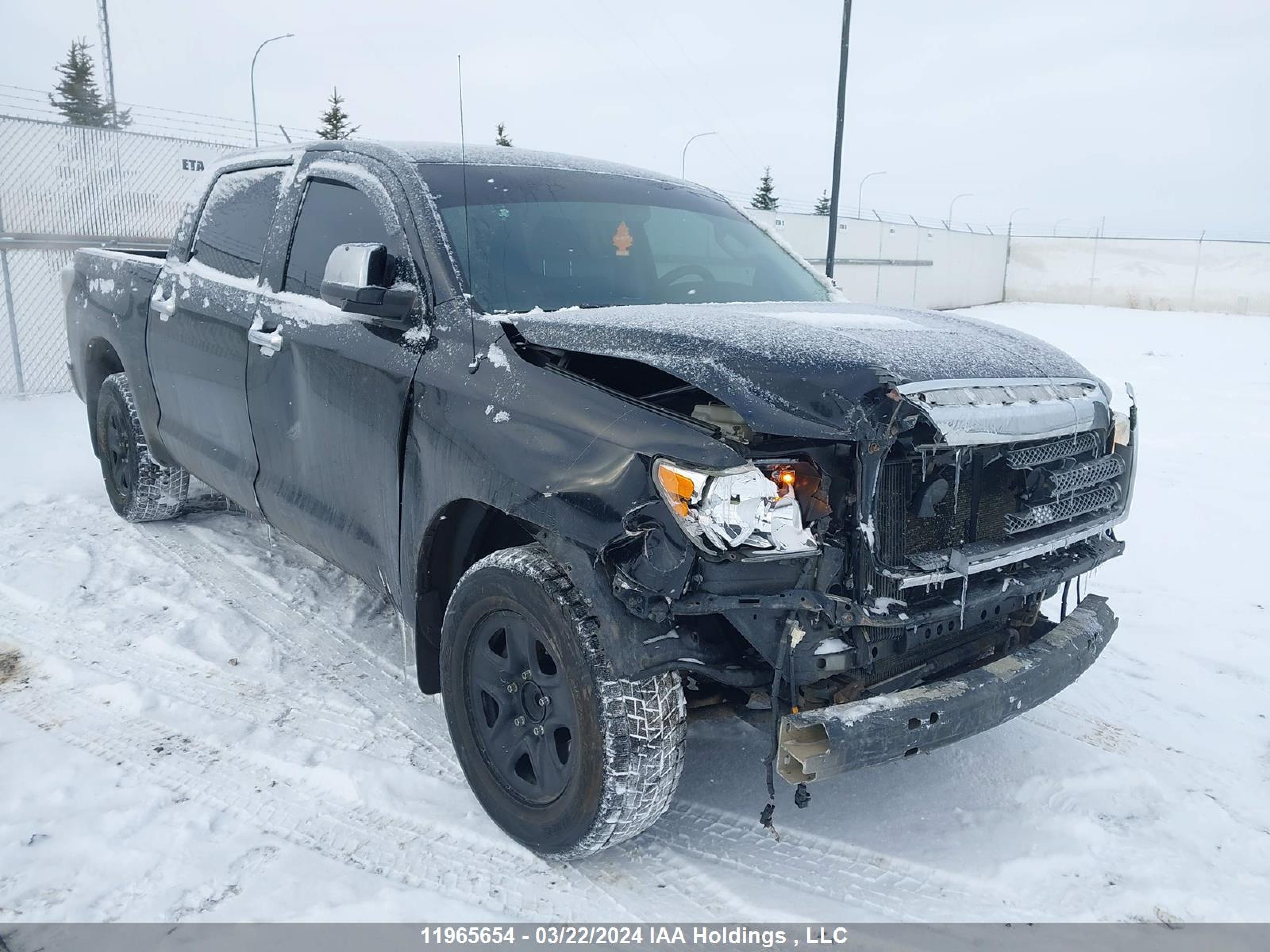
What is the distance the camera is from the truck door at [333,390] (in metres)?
3.16

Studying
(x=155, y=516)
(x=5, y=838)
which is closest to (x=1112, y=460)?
(x=5, y=838)

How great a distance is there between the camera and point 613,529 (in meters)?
2.34

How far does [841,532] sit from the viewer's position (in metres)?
2.34

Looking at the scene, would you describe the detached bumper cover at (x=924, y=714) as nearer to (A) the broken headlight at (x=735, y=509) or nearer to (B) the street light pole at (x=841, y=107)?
(A) the broken headlight at (x=735, y=509)

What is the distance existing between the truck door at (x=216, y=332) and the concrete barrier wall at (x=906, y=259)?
727 inches

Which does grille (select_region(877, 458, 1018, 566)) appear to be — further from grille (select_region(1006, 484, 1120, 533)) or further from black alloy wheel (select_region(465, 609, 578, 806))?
black alloy wheel (select_region(465, 609, 578, 806))

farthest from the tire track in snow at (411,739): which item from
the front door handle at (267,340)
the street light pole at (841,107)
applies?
the street light pole at (841,107)

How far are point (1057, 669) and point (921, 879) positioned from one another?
2.33 ft

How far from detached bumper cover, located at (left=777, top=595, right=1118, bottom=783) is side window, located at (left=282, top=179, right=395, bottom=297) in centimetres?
217

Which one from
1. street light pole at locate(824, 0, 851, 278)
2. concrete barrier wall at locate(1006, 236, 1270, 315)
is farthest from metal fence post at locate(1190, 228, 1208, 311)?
street light pole at locate(824, 0, 851, 278)

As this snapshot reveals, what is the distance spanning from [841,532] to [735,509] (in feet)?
0.96

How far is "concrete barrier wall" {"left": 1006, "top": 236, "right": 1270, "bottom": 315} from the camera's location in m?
35.4
